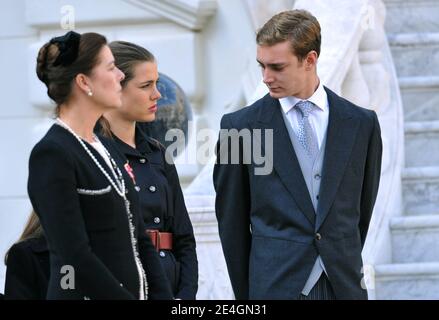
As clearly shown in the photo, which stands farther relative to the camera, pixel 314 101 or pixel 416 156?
pixel 416 156

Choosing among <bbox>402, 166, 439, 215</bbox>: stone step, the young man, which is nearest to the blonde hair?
the young man

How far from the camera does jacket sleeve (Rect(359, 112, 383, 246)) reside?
4.77m

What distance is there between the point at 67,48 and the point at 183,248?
3.29ft

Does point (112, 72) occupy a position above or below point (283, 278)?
above

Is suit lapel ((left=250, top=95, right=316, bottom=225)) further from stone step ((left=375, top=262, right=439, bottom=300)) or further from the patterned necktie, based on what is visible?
stone step ((left=375, top=262, right=439, bottom=300))

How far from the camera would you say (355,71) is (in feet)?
23.6

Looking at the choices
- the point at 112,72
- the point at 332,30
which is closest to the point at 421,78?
the point at 332,30

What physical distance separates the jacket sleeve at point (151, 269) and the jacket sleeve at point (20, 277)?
0.47 m

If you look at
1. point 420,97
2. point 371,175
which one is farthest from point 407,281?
point 371,175

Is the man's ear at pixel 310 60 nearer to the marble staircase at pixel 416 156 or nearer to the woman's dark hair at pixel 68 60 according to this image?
the woman's dark hair at pixel 68 60

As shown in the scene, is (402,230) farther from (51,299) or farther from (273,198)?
(51,299)

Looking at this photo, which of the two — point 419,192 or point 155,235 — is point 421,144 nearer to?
point 419,192

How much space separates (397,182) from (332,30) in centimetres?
80

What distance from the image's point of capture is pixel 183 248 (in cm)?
485
